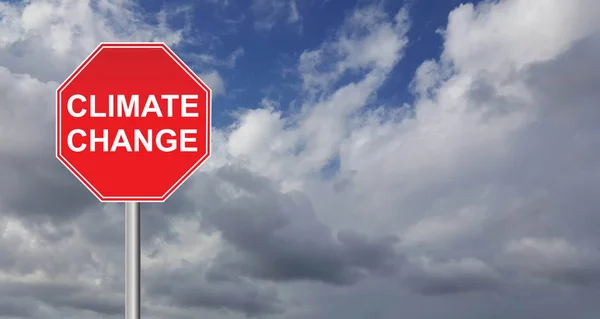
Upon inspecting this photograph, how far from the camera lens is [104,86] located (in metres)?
15.4

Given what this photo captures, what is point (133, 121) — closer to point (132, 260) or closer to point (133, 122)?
point (133, 122)

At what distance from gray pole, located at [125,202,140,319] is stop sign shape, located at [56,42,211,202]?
1.79 feet

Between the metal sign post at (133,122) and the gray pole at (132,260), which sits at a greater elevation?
the metal sign post at (133,122)

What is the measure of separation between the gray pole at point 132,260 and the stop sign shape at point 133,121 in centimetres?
55

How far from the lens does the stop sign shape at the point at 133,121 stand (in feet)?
49.9

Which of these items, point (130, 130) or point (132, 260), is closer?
point (132, 260)

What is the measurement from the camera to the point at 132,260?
15.0 m

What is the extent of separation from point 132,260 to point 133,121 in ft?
8.58

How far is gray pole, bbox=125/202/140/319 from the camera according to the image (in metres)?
14.9

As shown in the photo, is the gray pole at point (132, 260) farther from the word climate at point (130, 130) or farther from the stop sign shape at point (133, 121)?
the word climate at point (130, 130)

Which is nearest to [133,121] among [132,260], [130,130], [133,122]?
[133,122]

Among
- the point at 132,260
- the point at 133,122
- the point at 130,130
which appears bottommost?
the point at 132,260

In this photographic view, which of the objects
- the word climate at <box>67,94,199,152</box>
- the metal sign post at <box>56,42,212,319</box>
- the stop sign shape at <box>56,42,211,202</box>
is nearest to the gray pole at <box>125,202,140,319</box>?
the metal sign post at <box>56,42,212,319</box>

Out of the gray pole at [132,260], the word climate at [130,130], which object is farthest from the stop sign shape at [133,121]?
the gray pole at [132,260]
